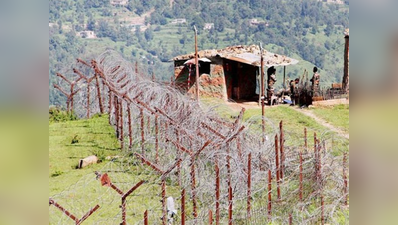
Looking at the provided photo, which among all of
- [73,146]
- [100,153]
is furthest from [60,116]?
[100,153]

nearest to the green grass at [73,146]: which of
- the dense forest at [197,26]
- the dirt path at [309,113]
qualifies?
the dirt path at [309,113]

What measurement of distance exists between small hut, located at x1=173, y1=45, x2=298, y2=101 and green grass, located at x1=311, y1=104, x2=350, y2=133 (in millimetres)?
2975

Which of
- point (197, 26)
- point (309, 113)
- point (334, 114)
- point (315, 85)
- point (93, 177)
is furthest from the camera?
point (197, 26)

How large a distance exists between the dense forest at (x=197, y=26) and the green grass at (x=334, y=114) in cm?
3024

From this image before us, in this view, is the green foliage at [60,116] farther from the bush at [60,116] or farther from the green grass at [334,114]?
the green grass at [334,114]

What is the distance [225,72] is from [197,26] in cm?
4188

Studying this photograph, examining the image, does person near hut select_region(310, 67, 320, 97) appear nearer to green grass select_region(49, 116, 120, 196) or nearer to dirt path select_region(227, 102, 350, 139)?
dirt path select_region(227, 102, 350, 139)

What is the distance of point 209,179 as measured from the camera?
753 cm

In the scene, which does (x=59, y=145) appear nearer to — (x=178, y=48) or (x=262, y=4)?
(x=178, y=48)

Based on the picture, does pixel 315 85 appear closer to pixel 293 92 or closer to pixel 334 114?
pixel 293 92

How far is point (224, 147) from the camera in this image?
25.3ft

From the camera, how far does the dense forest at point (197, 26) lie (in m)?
52.2
